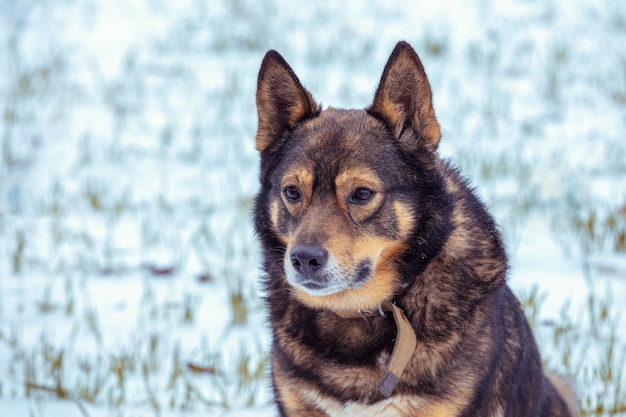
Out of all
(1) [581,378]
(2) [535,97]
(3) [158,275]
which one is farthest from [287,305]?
(2) [535,97]

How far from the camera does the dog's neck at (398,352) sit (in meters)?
2.91

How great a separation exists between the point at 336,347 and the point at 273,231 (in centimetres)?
50

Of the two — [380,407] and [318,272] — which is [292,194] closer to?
[318,272]

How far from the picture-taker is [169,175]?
7.21 m

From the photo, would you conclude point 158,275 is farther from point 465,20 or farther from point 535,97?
point 465,20

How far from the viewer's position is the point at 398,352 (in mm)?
2955

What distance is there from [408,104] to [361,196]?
0.40 metres

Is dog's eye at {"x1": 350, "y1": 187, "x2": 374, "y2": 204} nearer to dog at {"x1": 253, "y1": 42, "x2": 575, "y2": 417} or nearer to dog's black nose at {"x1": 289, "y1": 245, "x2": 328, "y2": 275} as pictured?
dog at {"x1": 253, "y1": 42, "x2": 575, "y2": 417}

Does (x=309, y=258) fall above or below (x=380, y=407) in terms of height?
above

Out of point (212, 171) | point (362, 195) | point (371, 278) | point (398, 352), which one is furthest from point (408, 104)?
point (212, 171)

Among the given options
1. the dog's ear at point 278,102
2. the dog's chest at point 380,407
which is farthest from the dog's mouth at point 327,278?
the dog's ear at point 278,102

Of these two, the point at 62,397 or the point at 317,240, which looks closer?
the point at 317,240

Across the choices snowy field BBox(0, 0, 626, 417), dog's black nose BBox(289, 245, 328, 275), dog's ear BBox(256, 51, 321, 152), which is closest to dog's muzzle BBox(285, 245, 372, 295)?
dog's black nose BBox(289, 245, 328, 275)

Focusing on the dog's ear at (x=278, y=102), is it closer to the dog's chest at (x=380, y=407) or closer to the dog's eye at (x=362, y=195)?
the dog's eye at (x=362, y=195)
